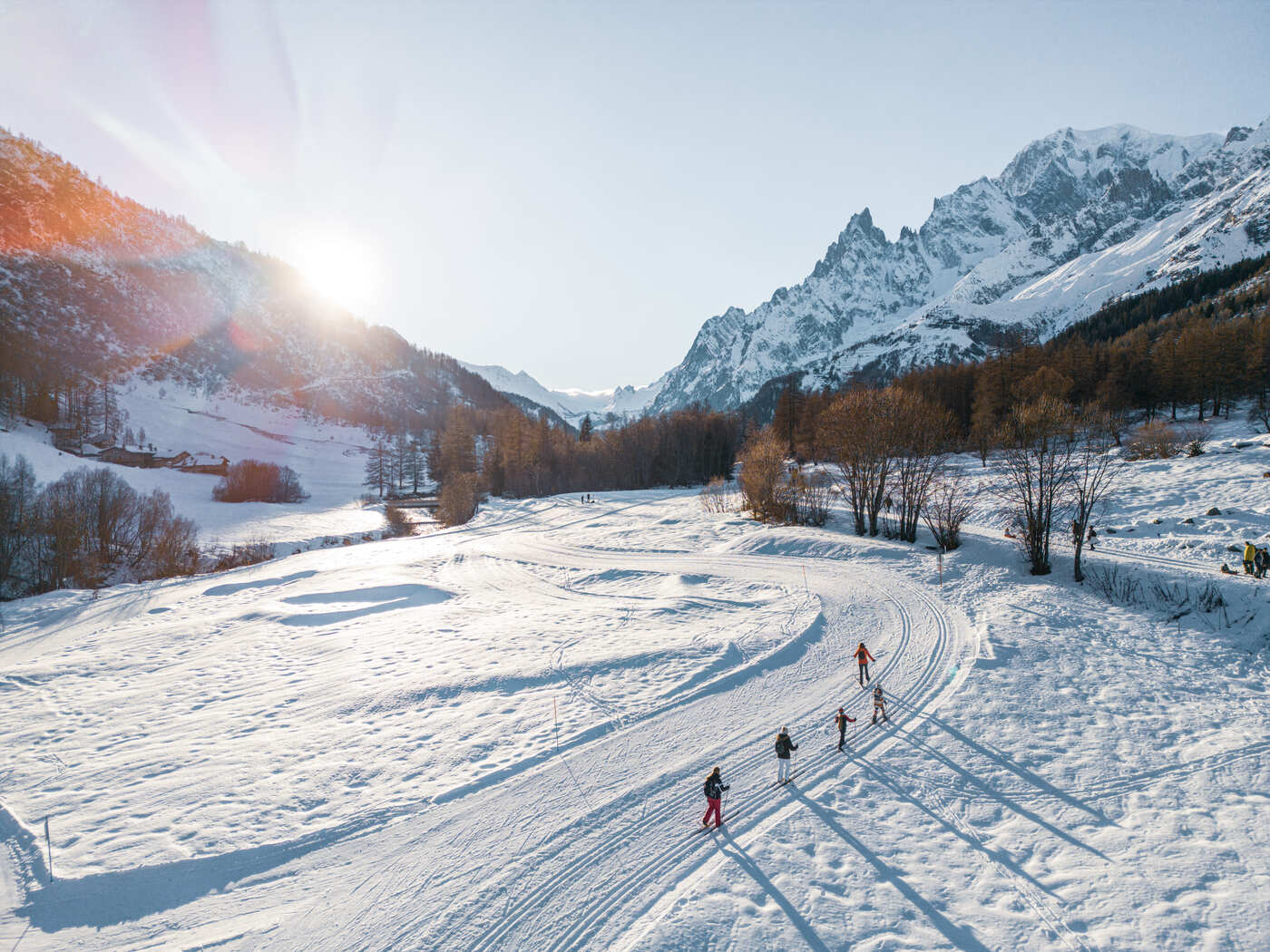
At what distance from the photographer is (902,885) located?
8008 millimetres

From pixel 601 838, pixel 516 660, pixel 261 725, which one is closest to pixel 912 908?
pixel 601 838

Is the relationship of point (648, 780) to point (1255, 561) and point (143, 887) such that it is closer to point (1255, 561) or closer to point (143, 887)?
point (143, 887)

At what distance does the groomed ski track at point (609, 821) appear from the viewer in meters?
7.39

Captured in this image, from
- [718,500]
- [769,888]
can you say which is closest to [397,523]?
[718,500]

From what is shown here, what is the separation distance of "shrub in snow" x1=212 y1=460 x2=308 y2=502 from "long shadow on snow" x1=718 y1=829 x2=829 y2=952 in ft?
286

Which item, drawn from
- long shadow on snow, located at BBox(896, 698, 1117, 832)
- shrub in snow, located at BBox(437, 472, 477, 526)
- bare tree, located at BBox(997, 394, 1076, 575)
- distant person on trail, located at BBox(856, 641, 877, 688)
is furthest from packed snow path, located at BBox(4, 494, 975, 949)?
shrub in snow, located at BBox(437, 472, 477, 526)

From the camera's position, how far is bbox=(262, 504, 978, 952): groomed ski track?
7.39 metres

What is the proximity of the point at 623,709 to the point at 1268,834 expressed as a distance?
1232 cm

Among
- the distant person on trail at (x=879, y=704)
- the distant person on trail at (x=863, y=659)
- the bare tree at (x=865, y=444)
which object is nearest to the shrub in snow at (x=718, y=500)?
the bare tree at (x=865, y=444)

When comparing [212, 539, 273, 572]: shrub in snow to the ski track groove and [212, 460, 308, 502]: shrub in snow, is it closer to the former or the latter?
[212, 460, 308, 502]: shrub in snow

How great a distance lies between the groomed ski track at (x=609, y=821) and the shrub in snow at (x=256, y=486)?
8146 centimetres

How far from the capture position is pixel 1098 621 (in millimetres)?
18719

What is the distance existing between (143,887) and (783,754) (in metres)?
11.2

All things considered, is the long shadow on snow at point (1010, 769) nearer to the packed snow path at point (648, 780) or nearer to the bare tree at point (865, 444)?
the packed snow path at point (648, 780)
